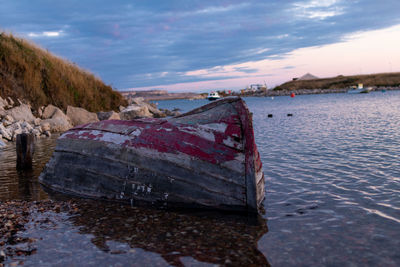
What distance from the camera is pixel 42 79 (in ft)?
67.7

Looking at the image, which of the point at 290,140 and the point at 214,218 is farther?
the point at 290,140

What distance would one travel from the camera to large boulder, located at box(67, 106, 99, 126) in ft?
68.1

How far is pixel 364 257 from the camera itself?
162 inches

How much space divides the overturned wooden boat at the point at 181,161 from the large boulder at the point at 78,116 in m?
15.1

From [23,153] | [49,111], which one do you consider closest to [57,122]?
[49,111]

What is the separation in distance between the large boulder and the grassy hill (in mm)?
623

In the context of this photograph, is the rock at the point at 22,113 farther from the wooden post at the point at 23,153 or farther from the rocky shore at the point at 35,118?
the wooden post at the point at 23,153

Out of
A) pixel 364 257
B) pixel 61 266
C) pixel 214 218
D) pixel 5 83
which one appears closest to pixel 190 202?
pixel 214 218

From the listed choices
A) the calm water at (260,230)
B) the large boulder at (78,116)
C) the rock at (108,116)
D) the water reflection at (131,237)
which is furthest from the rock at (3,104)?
the water reflection at (131,237)

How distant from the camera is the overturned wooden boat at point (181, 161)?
217 inches

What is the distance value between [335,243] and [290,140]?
1085cm

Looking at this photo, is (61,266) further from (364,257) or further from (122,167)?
(364,257)

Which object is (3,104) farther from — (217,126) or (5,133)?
(217,126)

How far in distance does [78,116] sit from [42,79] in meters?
3.21
